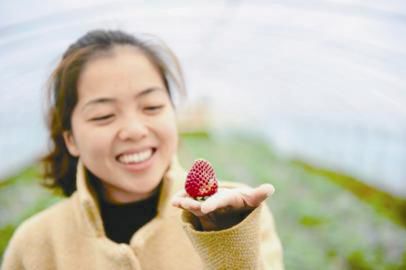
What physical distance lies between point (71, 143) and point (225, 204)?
92cm

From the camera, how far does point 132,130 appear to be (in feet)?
5.92

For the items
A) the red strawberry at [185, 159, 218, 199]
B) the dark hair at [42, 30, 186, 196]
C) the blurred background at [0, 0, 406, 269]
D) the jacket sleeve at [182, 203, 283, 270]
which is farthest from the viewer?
the blurred background at [0, 0, 406, 269]

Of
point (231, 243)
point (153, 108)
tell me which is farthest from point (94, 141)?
point (231, 243)

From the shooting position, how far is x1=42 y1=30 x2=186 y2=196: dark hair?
1976 mm

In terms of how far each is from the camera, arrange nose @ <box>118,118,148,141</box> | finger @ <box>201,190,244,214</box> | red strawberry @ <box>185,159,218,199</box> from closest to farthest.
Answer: finger @ <box>201,190,244,214</box>
red strawberry @ <box>185,159,218,199</box>
nose @ <box>118,118,148,141</box>

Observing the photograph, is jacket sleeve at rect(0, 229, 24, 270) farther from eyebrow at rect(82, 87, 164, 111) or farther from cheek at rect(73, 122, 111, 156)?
eyebrow at rect(82, 87, 164, 111)

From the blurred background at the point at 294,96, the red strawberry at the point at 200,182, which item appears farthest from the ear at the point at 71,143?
the red strawberry at the point at 200,182

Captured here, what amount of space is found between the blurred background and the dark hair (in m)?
0.22

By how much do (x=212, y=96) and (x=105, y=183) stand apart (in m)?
16.7

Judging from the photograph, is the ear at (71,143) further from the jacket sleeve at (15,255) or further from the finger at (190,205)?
the finger at (190,205)

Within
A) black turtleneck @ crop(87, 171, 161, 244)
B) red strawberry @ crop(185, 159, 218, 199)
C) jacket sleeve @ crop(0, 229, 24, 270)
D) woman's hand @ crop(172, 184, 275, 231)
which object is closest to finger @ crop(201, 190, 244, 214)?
woman's hand @ crop(172, 184, 275, 231)

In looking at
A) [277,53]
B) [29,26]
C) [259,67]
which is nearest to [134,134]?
[29,26]

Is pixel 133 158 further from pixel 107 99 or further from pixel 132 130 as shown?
pixel 107 99

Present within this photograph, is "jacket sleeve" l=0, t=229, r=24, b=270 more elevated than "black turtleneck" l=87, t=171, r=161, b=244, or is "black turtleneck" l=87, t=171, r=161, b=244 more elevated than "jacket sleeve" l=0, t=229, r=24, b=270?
"black turtleneck" l=87, t=171, r=161, b=244
